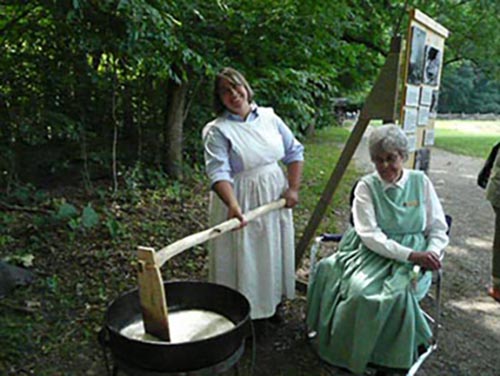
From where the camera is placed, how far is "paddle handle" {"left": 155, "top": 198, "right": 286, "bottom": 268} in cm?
174

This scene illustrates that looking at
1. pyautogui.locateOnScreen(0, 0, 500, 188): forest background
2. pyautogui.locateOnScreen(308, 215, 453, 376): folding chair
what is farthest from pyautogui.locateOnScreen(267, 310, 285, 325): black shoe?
pyautogui.locateOnScreen(0, 0, 500, 188): forest background

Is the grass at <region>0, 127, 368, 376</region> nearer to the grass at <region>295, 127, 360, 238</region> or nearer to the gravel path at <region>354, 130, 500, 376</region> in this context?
the grass at <region>295, 127, 360, 238</region>

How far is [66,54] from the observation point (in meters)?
5.17

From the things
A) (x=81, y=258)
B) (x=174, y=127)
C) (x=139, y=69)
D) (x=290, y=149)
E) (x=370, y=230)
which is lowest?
(x=81, y=258)

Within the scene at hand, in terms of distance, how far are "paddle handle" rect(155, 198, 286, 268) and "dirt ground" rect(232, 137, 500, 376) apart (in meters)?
0.66

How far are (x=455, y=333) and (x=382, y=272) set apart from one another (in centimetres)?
119

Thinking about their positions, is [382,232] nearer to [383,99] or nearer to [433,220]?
[433,220]

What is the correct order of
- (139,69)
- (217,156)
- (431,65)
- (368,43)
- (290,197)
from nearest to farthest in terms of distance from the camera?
(217,156)
(290,197)
(431,65)
(139,69)
(368,43)

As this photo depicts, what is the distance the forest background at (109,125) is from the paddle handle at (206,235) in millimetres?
1204

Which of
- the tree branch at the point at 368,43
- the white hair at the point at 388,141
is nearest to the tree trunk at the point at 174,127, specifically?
the tree branch at the point at 368,43

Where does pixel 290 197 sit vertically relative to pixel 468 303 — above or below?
above

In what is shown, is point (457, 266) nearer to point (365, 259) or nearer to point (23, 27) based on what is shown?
point (365, 259)

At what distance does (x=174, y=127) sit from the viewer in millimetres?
6410

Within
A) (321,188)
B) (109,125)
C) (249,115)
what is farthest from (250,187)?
(321,188)
